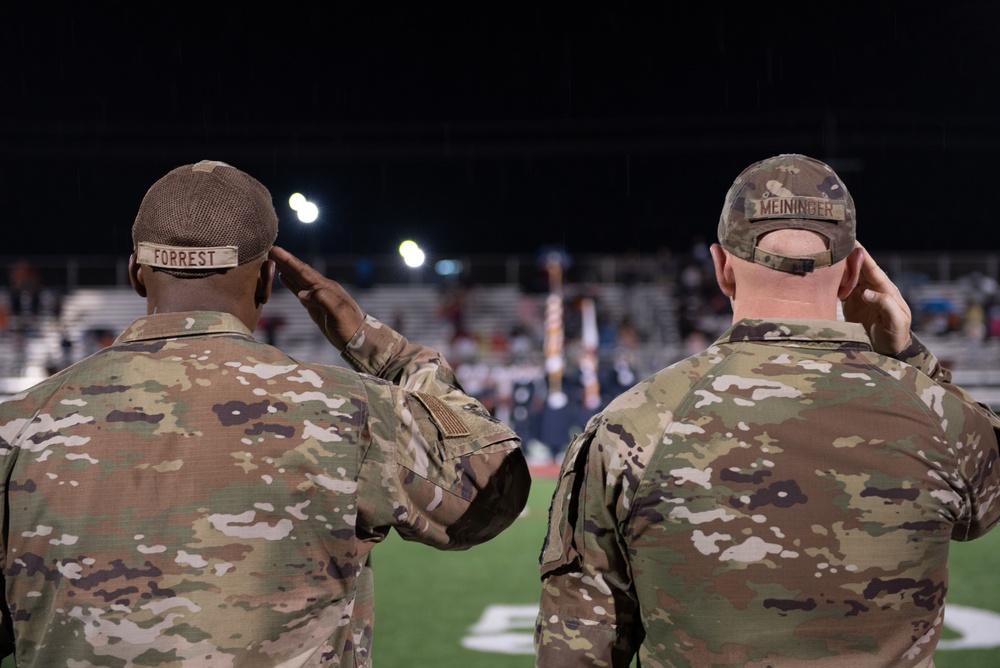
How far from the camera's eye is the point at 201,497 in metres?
1.83

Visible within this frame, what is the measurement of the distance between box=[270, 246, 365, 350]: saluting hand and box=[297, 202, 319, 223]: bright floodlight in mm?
331

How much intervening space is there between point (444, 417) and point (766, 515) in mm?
663

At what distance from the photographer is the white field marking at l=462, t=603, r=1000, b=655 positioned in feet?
18.3

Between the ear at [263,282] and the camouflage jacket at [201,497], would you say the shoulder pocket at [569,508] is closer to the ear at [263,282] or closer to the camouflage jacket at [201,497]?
the camouflage jacket at [201,497]

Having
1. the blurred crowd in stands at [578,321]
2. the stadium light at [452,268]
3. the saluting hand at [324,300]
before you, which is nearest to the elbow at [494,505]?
the saluting hand at [324,300]

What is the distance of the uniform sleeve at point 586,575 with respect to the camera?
190 centimetres

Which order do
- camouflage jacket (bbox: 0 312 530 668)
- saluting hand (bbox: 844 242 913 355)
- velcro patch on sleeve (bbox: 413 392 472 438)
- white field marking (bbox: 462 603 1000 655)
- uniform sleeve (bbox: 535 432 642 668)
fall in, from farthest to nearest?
white field marking (bbox: 462 603 1000 655), saluting hand (bbox: 844 242 913 355), velcro patch on sleeve (bbox: 413 392 472 438), uniform sleeve (bbox: 535 432 642 668), camouflage jacket (bbox: 0 312 530 668)

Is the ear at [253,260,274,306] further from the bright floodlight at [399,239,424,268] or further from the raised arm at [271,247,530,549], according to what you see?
the bright floodlight at [399,239,424,268]

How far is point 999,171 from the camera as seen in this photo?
3762cm

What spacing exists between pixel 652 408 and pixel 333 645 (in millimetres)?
771

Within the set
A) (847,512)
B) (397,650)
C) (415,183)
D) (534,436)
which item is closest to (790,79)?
(415,183)

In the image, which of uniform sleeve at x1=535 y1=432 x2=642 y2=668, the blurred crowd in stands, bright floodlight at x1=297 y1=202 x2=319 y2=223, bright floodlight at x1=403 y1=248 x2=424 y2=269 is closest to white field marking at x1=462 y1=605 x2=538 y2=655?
bright floodlight at x1=403 y1=248 x2=424 y2=269

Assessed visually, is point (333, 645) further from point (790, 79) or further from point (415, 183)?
point (790, 79)

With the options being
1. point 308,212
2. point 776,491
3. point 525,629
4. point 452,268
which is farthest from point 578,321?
point 776,491
